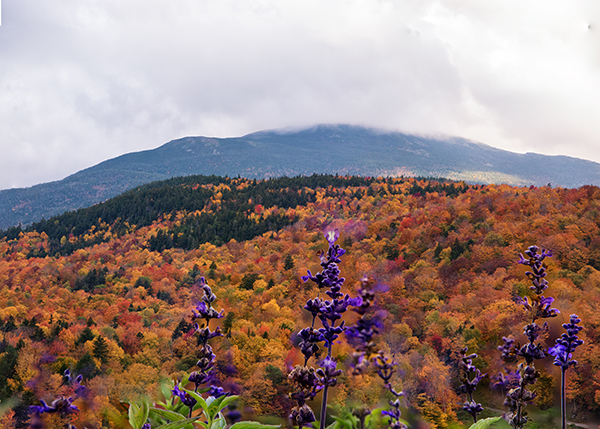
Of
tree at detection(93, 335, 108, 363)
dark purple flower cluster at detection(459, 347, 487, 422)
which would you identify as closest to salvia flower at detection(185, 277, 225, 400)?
dark purple flower cluster at detection(459, 347, 487, 422)

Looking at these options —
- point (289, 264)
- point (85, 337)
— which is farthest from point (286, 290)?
point (85, 337)

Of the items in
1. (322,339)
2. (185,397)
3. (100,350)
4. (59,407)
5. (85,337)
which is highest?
(322,339)

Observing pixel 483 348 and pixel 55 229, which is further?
pixel 55 229

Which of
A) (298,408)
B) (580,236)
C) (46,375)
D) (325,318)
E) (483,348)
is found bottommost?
(46,375)

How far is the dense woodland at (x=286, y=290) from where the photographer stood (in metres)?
44.8

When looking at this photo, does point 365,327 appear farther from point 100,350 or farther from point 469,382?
point 100,350

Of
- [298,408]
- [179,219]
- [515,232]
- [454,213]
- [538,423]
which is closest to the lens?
[298,408]

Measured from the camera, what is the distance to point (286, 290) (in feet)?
267

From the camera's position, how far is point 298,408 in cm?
309

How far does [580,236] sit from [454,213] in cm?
3922

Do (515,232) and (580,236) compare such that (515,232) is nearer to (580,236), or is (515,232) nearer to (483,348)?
(580,236)

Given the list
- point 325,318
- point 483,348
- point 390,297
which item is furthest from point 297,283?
point 325,318

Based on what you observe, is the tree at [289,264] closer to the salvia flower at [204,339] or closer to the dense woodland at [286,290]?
the dense woodland at [286,290]

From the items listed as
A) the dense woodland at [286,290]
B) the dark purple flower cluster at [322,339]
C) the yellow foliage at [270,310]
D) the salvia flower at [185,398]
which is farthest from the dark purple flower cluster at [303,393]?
the yellow foliage at [270,310]
